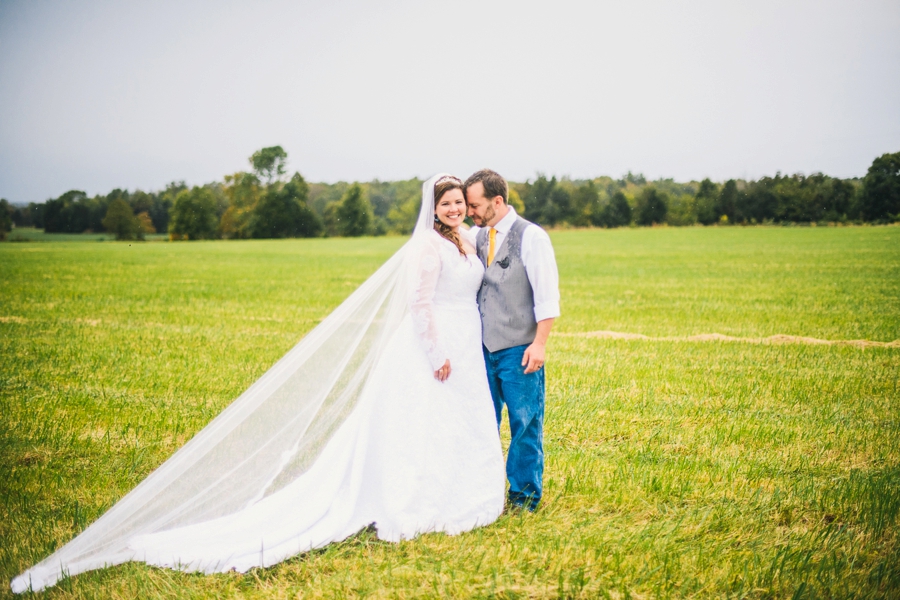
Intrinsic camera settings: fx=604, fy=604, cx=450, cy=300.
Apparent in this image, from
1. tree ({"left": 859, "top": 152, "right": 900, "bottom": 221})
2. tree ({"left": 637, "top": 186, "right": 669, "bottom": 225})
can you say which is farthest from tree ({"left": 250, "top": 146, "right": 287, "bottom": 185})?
tree ({"left": 859, "top": 152, "right": 900, "bottom": 221})

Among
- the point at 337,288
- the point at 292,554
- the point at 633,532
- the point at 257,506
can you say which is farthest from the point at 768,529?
the point at 337,288

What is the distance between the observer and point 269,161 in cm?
9194

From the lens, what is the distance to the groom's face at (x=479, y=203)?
13.1ft

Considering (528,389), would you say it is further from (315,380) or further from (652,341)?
(652,341)

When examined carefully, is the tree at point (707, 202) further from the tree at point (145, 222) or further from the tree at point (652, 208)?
the tree at point (145, 222)

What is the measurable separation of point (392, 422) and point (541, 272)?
4.43 feet

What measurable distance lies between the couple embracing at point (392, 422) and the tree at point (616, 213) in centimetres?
8304

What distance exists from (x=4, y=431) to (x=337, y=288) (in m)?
15.4

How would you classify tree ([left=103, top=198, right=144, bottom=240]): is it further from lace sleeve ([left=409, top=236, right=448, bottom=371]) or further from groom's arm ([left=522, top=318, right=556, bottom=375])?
groom's arm ([left=522, top=318, right=556, bottom=375])

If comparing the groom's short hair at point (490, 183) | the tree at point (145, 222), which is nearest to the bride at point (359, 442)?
the groom's short hair at point (490, 183)

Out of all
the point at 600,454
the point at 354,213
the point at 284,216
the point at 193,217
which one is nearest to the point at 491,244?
the point at 600,454

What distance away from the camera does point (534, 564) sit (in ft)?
10.9

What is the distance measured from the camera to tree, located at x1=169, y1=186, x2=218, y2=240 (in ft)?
259

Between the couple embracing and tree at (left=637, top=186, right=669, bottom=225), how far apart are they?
271 ft
